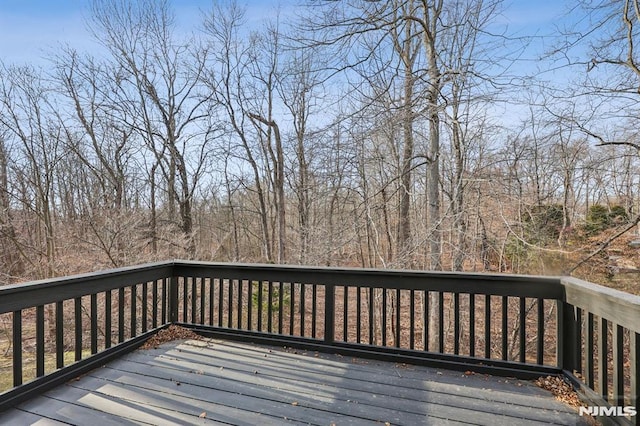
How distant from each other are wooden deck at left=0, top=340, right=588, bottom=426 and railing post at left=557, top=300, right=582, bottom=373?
312 mm

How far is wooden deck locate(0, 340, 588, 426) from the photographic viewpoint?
2027mm

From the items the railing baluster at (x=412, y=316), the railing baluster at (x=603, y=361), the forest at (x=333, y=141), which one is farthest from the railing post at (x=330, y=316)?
the forest at (x=333, y=141)

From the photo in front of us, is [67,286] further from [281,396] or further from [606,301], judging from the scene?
[606,301]

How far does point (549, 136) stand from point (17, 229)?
11.9 meters

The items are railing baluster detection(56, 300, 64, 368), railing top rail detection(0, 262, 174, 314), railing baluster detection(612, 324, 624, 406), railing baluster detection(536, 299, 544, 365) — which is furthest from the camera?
railing baluster detection(536, 299, 544, 365)

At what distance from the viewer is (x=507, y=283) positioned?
2.69 metres

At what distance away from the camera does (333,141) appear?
20.1ft

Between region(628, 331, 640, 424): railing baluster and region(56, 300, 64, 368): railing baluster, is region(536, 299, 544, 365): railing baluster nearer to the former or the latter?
region(628, 331, 640, 424): railing baluster

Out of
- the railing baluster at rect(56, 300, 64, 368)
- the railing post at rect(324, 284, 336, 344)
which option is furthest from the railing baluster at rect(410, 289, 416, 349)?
the railing baluster at rect(56, 300, 64, 368)

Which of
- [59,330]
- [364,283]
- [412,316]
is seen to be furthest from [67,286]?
[412,316]

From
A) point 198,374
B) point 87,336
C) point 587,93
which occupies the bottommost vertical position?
point 87,336

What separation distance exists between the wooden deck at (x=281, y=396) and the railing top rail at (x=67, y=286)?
617mm

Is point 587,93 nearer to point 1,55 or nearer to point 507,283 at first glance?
point 507,283

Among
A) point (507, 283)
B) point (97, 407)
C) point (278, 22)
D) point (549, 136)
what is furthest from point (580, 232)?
point (278, 22)
